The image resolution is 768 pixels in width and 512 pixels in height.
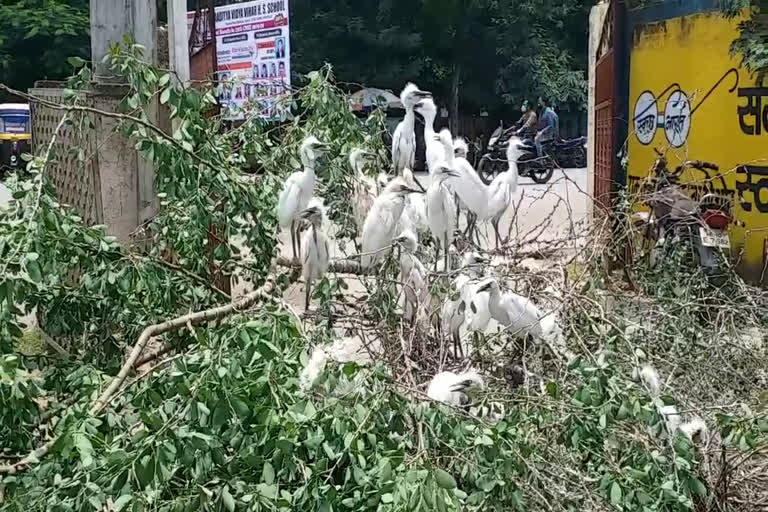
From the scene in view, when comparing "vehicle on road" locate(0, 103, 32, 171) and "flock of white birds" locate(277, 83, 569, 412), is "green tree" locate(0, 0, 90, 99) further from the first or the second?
"flock of white birds" locate(277, 83, 569, 412)

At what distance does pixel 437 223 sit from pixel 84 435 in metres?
2.53

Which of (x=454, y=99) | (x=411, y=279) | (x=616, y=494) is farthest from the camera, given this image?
(x=454, y=99)

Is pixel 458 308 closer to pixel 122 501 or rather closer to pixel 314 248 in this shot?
pixel 314 248

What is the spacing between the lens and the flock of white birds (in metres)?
3.32

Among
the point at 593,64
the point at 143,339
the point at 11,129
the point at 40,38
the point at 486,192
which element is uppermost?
the point at 40,38

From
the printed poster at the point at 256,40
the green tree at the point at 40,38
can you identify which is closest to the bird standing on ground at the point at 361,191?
the printed poster at the point at 256,40

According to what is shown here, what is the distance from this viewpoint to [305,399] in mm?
2062

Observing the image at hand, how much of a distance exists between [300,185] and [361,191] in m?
0.44

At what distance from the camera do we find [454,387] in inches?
109

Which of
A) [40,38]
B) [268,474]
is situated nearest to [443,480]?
[268,474]

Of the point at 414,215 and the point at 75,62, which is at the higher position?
the point at 75,62

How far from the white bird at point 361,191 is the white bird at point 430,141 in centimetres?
32

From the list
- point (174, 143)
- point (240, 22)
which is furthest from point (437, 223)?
point (240, 22)

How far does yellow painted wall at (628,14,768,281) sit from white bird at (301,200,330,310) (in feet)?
9.11
